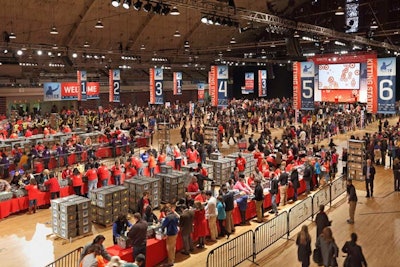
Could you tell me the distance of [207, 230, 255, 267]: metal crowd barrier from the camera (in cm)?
923

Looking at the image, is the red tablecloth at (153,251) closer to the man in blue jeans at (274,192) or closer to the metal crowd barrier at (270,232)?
the metal crowd barrier at (270,232)

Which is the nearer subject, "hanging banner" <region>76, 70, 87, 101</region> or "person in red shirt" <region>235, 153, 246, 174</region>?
"person in red shirt" <region>235, 153, 246, 174</region>

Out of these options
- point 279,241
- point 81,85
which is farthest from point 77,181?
point 81,85

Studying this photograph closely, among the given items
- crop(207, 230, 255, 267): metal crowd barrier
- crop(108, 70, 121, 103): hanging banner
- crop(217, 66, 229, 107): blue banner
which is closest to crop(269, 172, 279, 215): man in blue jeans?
crop(207, 230, 255, 267): metal crowd barrier

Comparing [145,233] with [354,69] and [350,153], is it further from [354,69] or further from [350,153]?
[354,69]

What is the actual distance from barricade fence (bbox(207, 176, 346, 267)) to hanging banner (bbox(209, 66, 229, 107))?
27.5 feet

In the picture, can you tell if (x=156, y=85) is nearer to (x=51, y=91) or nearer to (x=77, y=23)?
(x=77, y=23)

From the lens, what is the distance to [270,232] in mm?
10641

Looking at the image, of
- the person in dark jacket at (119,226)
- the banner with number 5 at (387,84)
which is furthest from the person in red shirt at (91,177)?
the banner with number 5 at (387,84)

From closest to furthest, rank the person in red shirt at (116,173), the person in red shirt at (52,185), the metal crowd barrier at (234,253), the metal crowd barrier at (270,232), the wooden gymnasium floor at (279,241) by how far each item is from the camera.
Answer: the metal crowd barrier at (234,253)
the wooden gymnasium floor at (279,241)
the metal crowd barrier at (270,232)
the person in red shirt at (52,185)
the person in red shirt at (116,173)

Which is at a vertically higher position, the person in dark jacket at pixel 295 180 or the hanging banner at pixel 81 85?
the hanging banner at pixel 81 85

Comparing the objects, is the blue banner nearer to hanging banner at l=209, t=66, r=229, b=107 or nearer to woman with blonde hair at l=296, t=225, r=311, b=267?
hanging banner at l=209, t=66, r=229, b=107

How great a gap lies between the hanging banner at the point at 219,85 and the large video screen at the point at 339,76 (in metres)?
4.51

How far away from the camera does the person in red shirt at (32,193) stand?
1308cm
